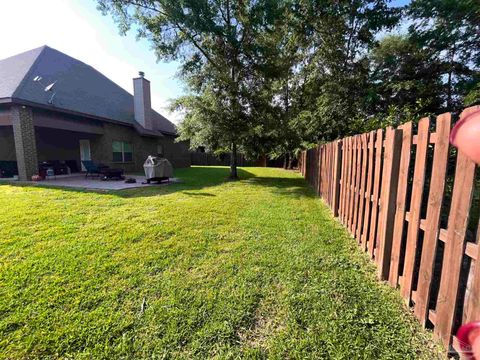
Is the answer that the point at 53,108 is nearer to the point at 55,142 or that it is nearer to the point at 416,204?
the point at 55,142

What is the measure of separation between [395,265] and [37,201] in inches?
307

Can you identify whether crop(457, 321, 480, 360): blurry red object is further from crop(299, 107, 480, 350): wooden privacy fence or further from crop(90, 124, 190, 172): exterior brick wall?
crop(90, 124, 190, 172): exterior brick wall

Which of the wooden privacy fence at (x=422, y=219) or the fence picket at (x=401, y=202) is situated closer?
the wooden privacy fence at (x=422, y=219)

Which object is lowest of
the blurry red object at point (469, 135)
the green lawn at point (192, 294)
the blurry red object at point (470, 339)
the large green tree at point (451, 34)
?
the green lawn at point (192, 294)

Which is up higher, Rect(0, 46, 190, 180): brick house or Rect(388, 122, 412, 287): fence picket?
Rect(0, 46, 190, 180): brick house

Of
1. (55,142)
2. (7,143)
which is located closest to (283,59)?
(55,142)

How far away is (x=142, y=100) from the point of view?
1512 centimetres

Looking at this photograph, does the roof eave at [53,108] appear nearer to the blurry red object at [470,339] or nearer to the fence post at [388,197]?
the fence post at [388,197]

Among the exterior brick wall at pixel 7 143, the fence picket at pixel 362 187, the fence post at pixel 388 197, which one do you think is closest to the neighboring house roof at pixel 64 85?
the exterior brick wall at pixel 7 143

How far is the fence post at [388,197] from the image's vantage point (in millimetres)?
2508

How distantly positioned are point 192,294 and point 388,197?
2396 mm

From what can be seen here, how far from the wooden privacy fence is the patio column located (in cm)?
1182

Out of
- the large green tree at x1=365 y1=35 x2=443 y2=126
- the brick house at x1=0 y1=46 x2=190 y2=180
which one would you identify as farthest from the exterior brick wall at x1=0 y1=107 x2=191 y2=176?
the large green tree at x1=365 y1=35 x2=443 y2=126

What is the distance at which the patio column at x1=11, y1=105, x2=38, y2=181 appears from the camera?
891 centimetres
